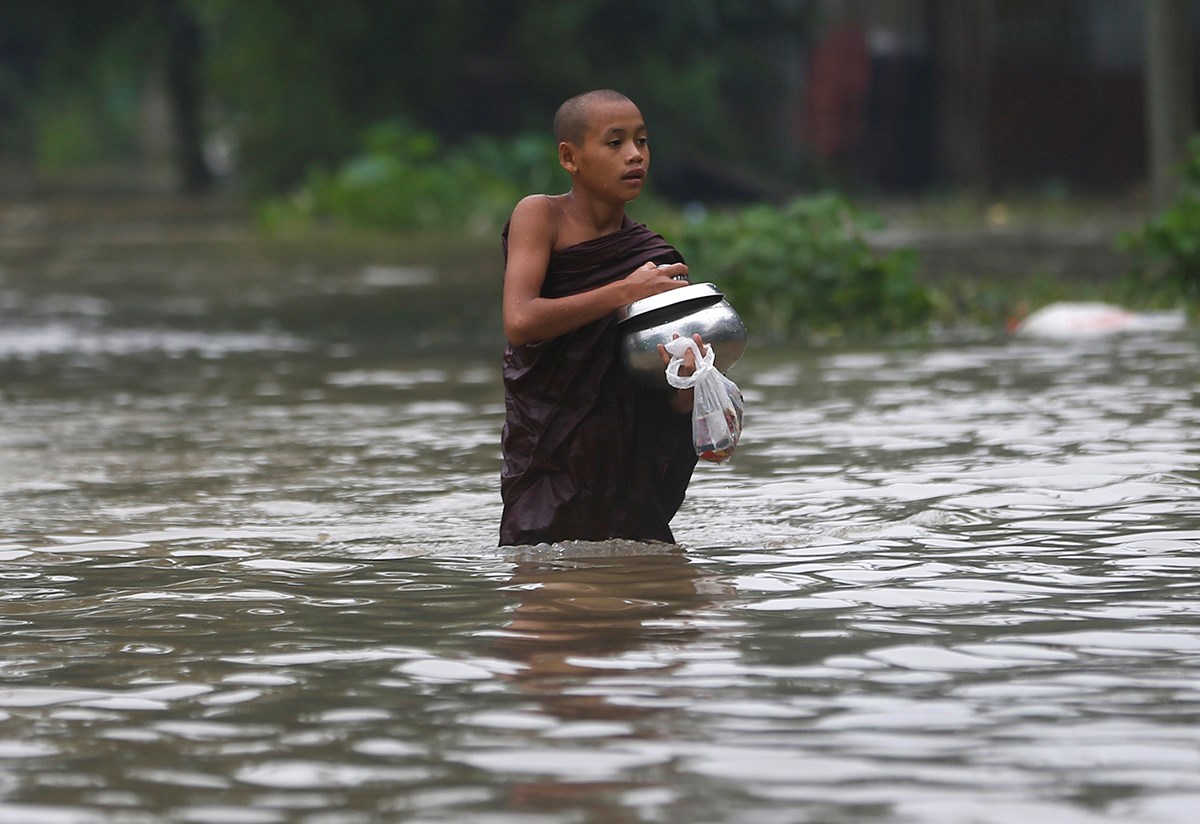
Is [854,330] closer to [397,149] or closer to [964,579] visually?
[964,579]

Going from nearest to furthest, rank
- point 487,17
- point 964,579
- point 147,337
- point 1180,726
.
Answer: point 1180,726, point 964,579, point 147,337, point 487,17

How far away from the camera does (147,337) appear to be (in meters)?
14.3

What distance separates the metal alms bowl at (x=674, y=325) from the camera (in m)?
5.96

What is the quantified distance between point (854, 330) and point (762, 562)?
7.00 m

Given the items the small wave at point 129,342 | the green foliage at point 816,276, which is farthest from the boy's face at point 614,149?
the small wave at point 129,342

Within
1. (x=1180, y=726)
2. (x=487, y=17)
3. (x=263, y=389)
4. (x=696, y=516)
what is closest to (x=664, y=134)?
(x=487, y=17)

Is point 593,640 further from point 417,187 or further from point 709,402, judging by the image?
point 417,187

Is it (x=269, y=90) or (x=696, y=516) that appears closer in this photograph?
(x=696, y=516)

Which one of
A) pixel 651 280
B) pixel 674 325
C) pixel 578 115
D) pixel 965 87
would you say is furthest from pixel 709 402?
pixel 965 87

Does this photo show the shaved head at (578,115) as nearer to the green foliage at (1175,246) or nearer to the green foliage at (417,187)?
the green foliage at (1175,246)

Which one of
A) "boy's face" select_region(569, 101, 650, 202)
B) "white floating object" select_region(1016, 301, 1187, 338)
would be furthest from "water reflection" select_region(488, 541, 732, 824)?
"white floating object" select_region(1016, 301, 1187, 338)

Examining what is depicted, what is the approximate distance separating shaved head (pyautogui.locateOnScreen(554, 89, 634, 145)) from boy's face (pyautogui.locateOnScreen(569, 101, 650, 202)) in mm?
12

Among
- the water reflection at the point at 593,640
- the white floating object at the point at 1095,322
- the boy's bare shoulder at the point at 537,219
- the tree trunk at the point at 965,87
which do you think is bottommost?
the water reflection at the point at 593,640

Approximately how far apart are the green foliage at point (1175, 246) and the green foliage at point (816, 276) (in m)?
1.30
